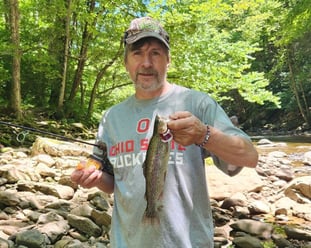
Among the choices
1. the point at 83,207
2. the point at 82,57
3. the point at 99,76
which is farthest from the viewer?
the point at 99,76

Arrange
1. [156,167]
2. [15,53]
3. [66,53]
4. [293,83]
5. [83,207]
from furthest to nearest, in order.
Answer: [293,83]
[66,53]
[15,53]
[83,207]
[156,167]

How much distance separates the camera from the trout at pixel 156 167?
1.48 metres

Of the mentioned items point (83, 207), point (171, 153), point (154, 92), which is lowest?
point (83, 207)

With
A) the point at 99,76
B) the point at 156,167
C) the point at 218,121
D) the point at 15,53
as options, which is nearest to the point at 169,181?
the point at 156,167

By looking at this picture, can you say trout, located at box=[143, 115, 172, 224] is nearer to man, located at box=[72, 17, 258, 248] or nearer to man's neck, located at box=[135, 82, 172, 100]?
man, located at box=[72, 17, 258, 248]

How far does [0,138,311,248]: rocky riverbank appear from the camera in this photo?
4.35 metres

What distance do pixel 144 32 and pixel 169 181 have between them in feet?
2.44

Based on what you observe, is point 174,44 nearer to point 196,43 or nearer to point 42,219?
point 196,43

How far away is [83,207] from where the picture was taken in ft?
16.3

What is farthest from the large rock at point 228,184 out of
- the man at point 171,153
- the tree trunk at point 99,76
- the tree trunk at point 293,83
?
the tree trunk at point 293,83

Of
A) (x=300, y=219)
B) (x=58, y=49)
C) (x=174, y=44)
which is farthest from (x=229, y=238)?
(x=58, y=49)

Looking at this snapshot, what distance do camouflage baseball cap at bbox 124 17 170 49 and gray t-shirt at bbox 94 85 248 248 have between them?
0.27 m

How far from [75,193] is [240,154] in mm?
4862

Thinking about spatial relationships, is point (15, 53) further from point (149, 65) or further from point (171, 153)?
point (171, 153)
